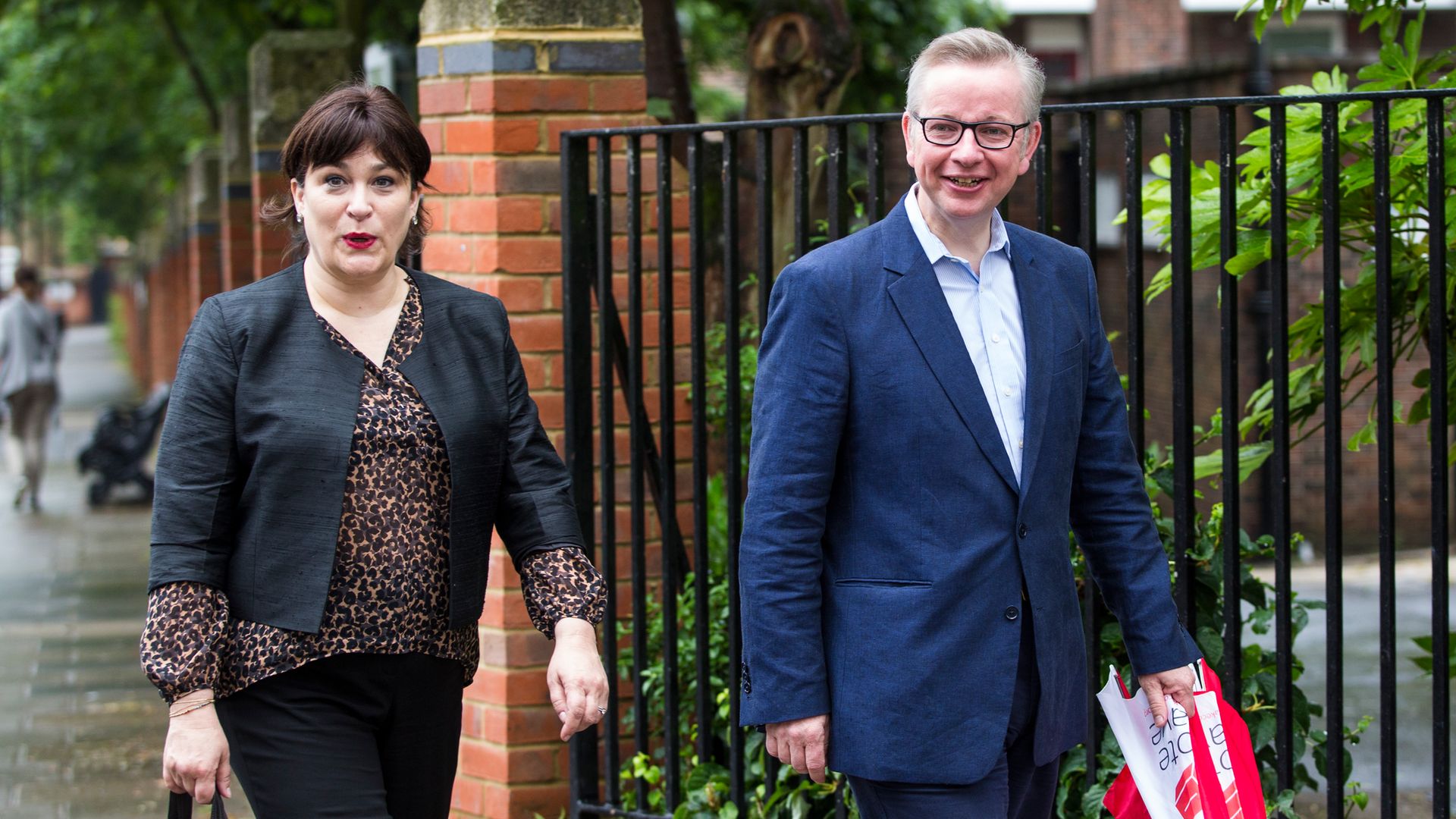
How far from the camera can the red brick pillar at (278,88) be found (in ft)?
29.9

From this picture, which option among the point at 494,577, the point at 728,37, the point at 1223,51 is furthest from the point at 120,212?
the point at 494,577

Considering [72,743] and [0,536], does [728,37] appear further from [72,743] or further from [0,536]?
[72,743]

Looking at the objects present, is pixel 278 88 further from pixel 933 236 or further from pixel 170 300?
pixel 170 300

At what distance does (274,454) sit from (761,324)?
1.52 metres

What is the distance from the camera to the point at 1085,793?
152 inches

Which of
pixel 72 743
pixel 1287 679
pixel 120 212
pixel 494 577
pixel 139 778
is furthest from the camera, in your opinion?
pixel 120 212

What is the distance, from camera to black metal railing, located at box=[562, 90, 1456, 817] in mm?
3529

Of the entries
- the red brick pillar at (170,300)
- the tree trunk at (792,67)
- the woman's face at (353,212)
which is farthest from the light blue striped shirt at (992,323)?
the red brick pillar at (170,300)

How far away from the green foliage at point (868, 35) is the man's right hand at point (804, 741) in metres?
5.84

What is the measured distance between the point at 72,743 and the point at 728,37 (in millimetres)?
7569

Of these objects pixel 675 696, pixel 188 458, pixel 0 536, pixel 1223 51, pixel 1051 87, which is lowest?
pixel 0 536

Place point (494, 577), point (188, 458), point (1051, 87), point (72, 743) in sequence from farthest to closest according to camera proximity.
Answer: point (1051, 87) → point (72, 743) → point (494, 577) → point (188, 458)

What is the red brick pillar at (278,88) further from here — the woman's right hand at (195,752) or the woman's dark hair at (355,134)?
the woman's right hand at (195,752)

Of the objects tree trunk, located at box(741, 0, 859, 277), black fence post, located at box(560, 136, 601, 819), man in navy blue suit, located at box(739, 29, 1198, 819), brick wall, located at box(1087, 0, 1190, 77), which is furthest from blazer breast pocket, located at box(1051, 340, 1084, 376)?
brick wall, located at box(1087, 0, 1190, 77)
